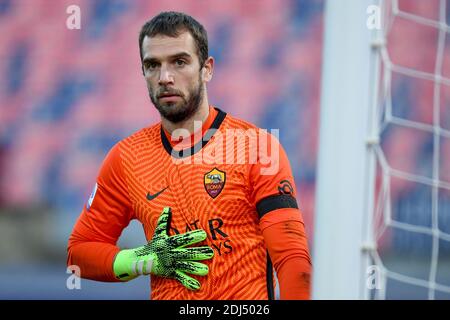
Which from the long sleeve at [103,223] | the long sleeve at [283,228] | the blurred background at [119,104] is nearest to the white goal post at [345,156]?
the long sleeve at [283,228]

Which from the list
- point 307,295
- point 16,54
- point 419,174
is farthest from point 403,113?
point 307,295

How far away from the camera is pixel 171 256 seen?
2.59m

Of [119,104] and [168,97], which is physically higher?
[119,104]

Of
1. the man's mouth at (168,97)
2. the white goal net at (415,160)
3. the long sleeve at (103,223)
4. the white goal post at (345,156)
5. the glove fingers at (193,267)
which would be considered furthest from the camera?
the white goal net at (415,160)

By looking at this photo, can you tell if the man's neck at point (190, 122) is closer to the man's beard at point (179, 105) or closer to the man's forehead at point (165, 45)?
the man's beard at point (179, 105)

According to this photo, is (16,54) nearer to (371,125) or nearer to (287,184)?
(287,184)

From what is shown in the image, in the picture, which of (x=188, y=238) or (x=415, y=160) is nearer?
(x=188, y=238)

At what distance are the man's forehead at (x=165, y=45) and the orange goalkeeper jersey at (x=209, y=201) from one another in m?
0.25

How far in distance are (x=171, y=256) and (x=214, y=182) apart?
272 millimetres

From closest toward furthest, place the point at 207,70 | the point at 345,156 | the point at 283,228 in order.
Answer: the point at 345,156
the point at 283,228
the point at 207,70

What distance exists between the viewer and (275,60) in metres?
5.53

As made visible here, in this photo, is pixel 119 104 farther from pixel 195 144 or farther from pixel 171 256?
pixel 171 256

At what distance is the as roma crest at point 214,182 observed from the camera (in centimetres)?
262

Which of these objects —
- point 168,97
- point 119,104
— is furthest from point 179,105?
point 119,104
